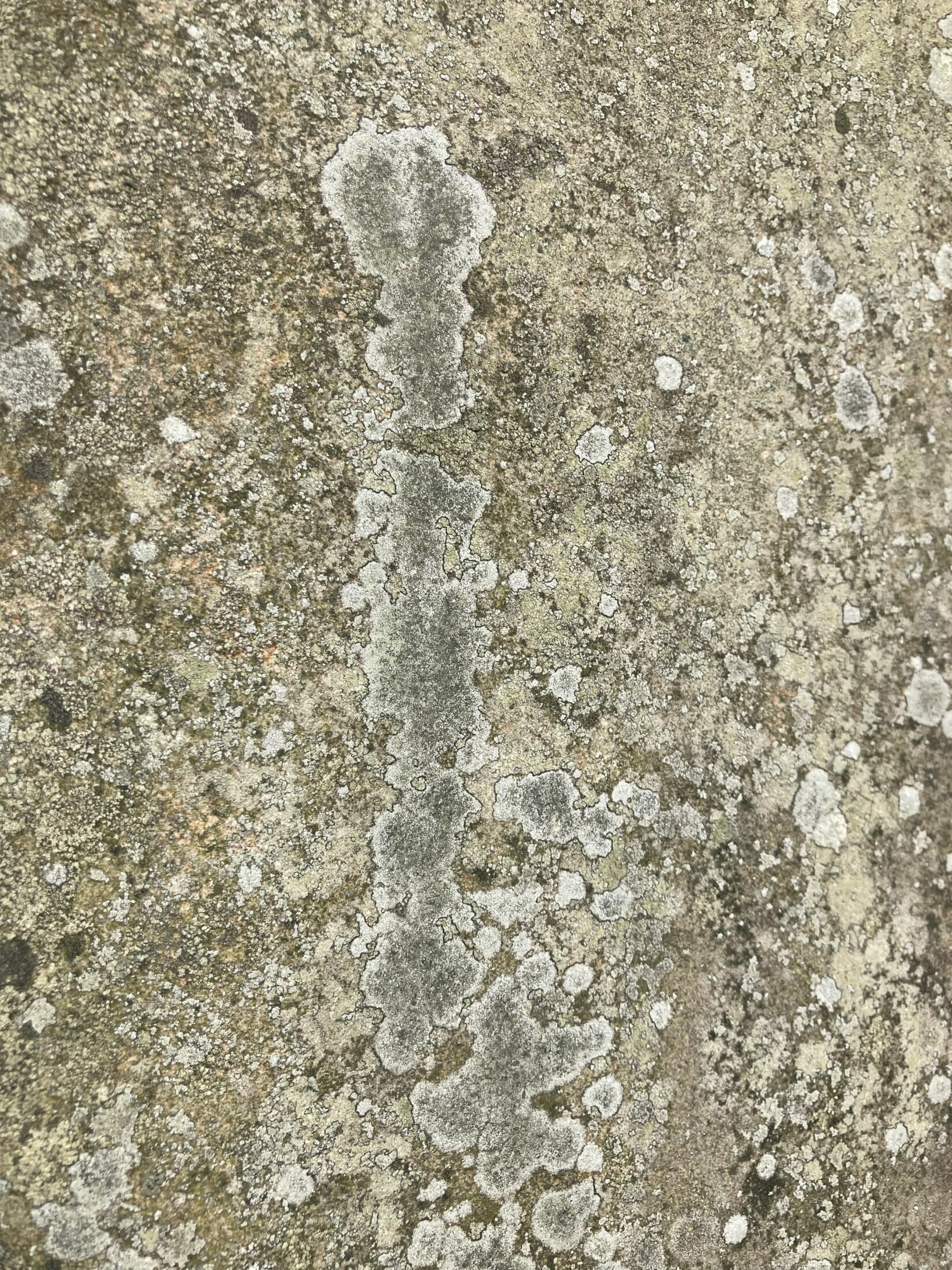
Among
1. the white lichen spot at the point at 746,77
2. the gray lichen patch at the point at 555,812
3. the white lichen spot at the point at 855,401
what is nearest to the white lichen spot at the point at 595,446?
the white lichen spot at the point at 855,401

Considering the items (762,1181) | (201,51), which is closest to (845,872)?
(762,1181)

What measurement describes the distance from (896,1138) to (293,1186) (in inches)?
120

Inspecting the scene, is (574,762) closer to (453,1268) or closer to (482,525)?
(482,525)

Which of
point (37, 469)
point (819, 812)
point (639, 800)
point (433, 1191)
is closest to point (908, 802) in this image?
point (819, 812)

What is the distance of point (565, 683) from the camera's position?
3615 mm

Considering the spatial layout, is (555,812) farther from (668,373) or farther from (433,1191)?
(668,373)

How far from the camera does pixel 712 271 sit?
3.79 m

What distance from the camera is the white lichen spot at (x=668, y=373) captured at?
3.74 m

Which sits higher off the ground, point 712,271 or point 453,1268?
point 712,271

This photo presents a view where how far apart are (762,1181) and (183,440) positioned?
447 cm

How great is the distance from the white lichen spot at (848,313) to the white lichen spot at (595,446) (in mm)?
1391

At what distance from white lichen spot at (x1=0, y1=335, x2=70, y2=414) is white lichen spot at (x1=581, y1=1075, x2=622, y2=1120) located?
3.86 meters

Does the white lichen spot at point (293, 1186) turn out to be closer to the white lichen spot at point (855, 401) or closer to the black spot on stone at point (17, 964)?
the black spot on stone at point (17, 964)

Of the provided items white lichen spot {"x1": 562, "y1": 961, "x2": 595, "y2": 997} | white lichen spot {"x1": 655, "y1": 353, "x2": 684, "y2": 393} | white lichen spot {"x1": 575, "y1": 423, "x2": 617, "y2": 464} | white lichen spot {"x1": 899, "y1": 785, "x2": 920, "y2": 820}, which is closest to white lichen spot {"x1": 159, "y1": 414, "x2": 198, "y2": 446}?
white lichen spot {"x1": 575, "y1": 423, "x2": 617, "y2": 464}
